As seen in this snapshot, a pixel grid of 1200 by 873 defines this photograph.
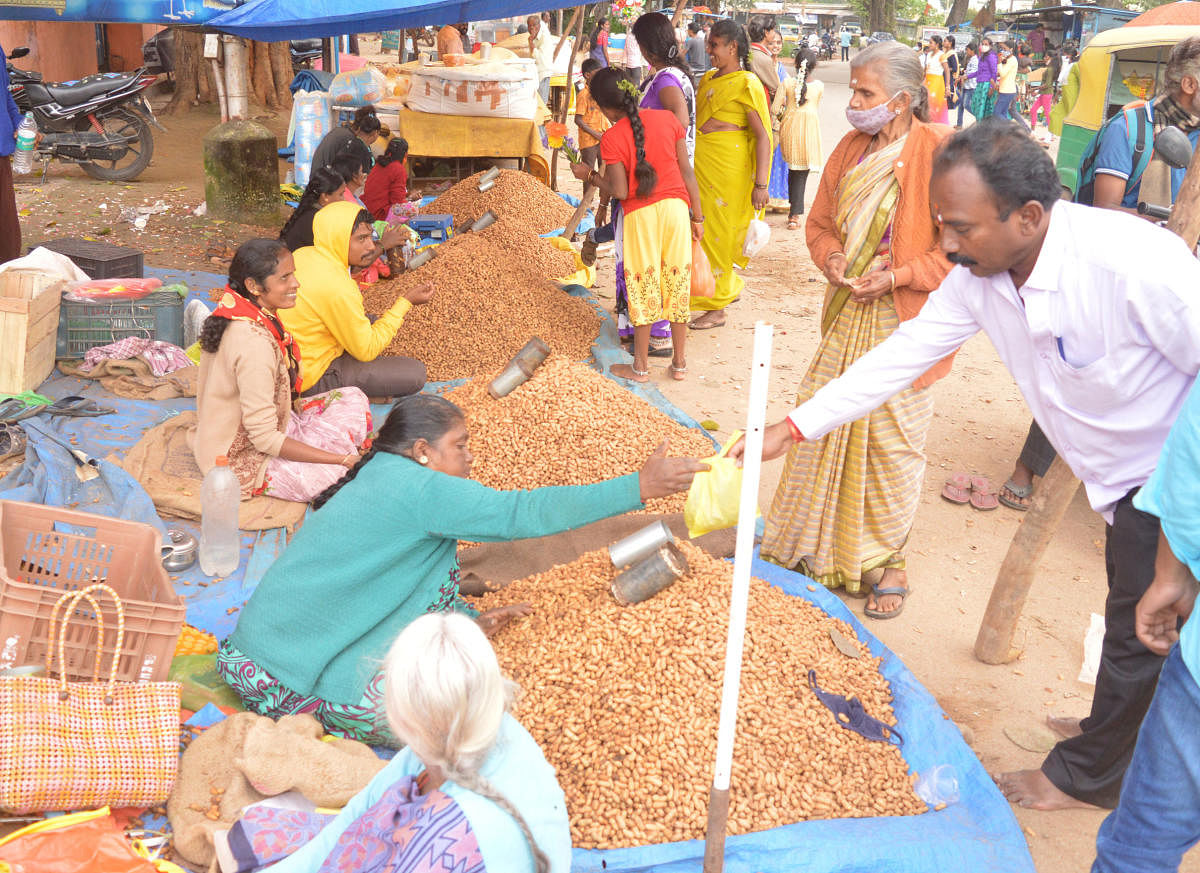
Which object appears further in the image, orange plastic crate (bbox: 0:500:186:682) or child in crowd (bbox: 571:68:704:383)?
child in crowd (bbox: 571:68:704:383)

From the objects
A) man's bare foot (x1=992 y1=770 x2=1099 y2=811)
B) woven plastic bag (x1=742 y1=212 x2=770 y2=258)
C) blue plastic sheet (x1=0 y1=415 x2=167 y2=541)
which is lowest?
man's bare foot (x1=992 y1=770 x2=1099 y2=811)

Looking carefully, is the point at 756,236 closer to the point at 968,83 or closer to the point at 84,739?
the point at 84,739

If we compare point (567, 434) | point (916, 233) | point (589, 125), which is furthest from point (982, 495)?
point (589, 125)

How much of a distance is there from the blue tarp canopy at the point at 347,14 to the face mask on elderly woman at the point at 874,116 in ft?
8.81

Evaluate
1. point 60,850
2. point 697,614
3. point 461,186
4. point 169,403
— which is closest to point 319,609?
point 60,850

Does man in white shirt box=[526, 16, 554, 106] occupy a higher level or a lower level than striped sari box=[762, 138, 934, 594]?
higher

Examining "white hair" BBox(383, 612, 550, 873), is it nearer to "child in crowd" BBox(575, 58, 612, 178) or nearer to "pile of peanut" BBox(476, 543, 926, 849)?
"pile of peanut" BBox(476, 543, 926, 849)

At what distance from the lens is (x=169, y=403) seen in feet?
14.8

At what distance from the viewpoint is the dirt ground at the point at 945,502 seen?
296cm

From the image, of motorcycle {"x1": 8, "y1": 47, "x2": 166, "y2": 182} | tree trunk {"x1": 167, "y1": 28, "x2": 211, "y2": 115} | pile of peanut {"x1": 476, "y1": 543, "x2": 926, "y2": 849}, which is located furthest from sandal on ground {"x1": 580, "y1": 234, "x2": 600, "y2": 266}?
tree trunk {"x1": 167, "y1": 28, "x2": 211, "y2": 115}

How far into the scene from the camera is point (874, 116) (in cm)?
306

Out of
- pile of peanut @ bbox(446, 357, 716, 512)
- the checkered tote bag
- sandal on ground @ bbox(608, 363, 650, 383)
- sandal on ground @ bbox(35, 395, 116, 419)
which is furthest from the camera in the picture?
sandal on ground @ bbox(608, 363, 650, 383)

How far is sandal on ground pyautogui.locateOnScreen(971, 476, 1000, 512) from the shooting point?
423 cm

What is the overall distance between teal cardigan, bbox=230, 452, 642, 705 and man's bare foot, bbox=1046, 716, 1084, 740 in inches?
62.8
